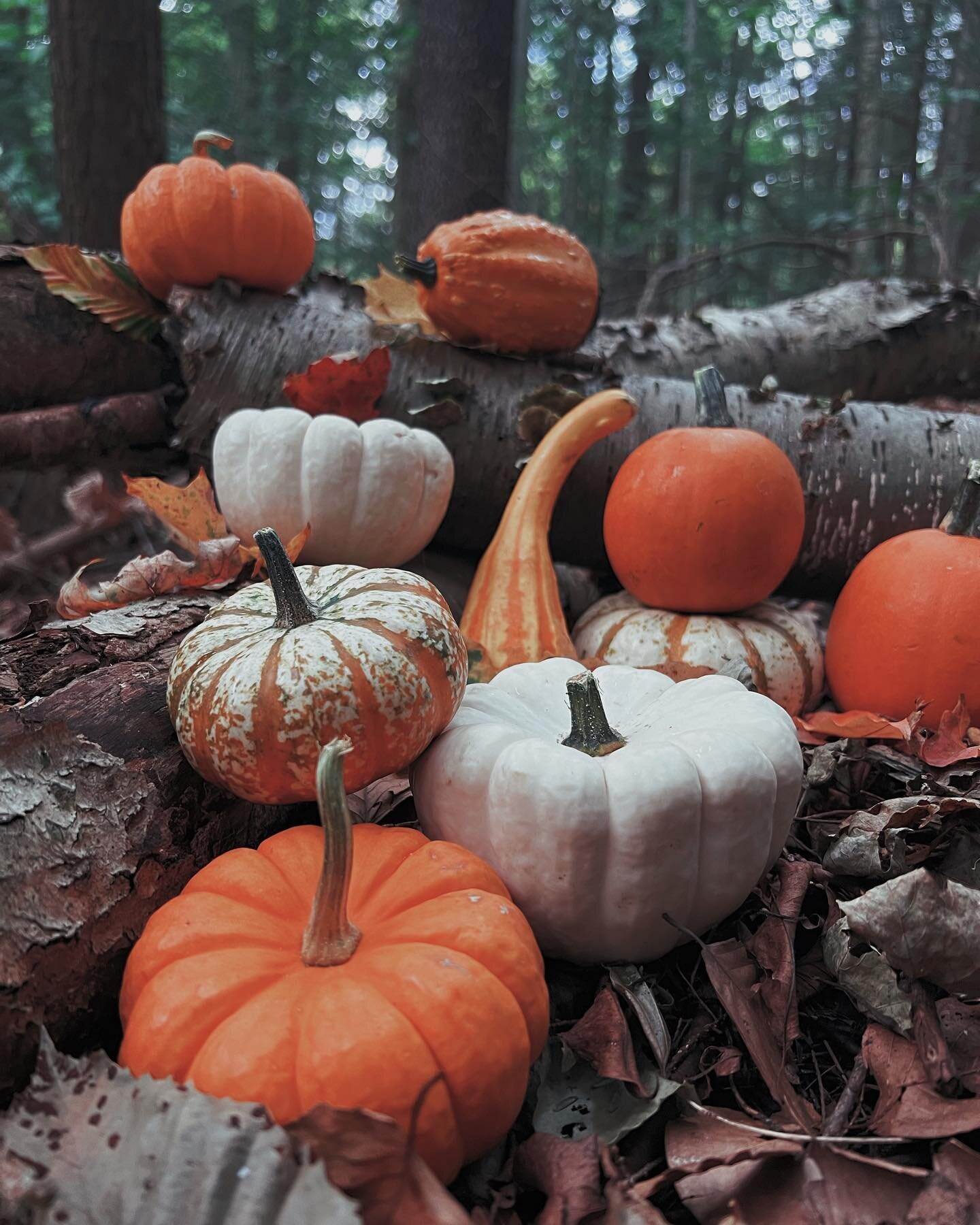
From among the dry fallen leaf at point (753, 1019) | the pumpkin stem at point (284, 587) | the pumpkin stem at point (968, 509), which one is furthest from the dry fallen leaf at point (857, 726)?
the pumpkin stem at point (284, 587)

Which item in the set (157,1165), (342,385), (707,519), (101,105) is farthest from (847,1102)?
(101,105)

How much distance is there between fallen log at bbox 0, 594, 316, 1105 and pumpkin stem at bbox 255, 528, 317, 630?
303 mm

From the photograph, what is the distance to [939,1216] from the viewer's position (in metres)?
0.92

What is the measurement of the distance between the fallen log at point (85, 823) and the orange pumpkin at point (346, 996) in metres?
0.09

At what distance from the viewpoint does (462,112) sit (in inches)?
196

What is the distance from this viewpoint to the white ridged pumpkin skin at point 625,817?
51.4 inches

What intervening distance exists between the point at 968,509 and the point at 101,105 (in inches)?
158

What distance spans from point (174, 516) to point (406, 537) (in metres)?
0.61

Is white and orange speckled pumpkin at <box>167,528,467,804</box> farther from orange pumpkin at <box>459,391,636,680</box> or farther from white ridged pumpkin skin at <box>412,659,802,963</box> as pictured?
orange pumpkin at <box>459,391,636,680</box>

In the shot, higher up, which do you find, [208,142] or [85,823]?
[208,142]

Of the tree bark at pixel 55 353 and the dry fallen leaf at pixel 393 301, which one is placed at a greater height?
the dry fallen leaf at pixel 393 301

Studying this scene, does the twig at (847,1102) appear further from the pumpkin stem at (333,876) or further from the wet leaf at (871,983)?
the pumpkin stem at (333,876)

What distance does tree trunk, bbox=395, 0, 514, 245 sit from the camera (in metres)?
4.98

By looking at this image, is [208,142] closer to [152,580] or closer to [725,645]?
[152,580]
